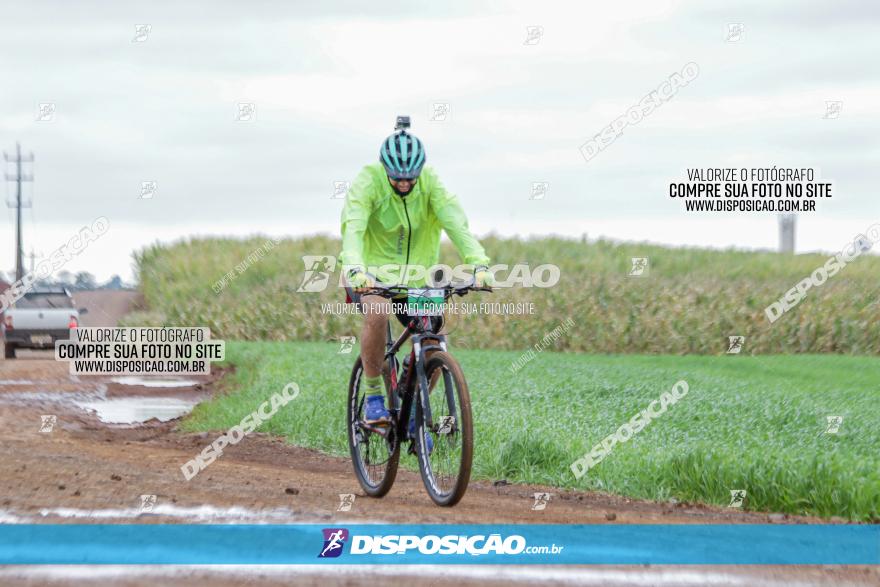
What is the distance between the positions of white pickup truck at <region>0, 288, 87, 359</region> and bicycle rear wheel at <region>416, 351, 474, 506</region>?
72.4 ft

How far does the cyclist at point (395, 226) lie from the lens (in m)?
8.00

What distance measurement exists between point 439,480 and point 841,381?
13751 millimetres

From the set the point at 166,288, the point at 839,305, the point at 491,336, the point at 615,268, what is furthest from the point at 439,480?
the point at 166,288

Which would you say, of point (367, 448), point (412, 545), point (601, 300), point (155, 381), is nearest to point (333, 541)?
point (412, 545)

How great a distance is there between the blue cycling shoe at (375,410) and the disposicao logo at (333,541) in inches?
86.4

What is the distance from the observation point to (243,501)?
825 centimetres

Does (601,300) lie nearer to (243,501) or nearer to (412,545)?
A: (243,501)

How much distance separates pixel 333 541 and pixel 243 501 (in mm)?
2106

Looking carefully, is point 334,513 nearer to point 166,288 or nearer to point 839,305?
point 839,305

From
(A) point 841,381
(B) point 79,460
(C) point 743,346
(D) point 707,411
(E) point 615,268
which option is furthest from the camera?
(E) point 615,268

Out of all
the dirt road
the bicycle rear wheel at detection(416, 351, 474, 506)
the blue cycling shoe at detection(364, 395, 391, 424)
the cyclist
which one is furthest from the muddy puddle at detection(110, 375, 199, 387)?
the bicycle rear wheel at detection(416, 351, 474, 506)

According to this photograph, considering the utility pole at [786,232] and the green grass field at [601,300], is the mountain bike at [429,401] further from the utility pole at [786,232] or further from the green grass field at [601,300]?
the utility pole at [786,232]

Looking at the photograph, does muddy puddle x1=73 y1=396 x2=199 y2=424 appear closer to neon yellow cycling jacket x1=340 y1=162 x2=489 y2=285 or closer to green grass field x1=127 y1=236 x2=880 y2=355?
neon yellow cycling jacket x1=340 y1=162 x2=489 y2=285

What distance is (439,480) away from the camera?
26.3 feet
